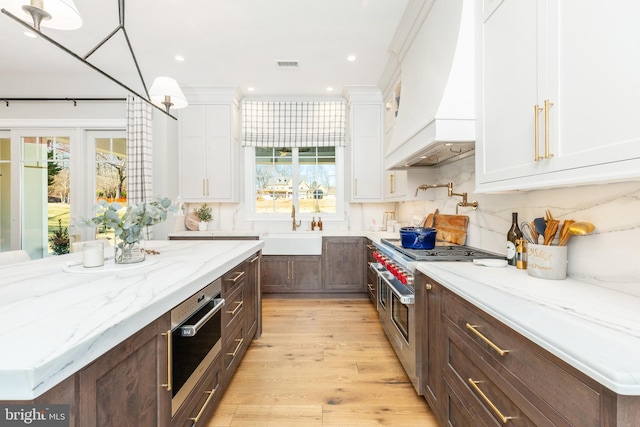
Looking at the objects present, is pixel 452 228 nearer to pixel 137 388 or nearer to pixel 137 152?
pixel 137 388

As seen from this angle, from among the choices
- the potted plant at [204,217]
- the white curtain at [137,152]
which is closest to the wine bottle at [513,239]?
the potted plant at [204,217]

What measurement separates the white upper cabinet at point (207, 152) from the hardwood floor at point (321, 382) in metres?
2.05

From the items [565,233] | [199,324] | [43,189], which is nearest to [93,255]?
[199,324]

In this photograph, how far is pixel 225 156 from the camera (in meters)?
3.97

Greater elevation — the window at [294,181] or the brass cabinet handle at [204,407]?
the window at [294,181]

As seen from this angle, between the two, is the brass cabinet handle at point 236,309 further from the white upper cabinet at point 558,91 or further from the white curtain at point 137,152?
the white curtain at point 137,152

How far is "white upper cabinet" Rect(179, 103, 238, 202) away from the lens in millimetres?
3951

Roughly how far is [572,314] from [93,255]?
2.00 metres

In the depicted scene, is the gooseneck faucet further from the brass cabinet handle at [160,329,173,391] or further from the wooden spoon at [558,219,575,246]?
the wooden spoon at [558,219,575,246]

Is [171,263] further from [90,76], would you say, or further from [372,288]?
[90,76]

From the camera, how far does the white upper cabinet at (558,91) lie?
2.66 ft

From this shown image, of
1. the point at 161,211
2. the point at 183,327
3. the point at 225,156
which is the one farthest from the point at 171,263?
the point at 225,156

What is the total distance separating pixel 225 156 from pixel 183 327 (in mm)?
3151

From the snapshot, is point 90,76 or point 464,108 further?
point 90,76
